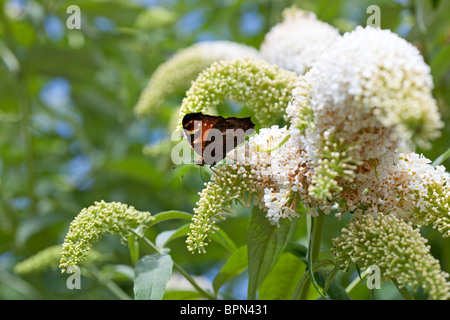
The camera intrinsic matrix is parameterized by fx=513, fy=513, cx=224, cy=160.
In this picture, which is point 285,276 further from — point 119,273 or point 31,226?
point 31,226

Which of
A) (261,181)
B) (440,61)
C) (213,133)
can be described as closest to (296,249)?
(261,181)

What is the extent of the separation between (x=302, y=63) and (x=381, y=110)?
0.89 m

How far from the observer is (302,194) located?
1208 millimetres

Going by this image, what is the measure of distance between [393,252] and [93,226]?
2.35 feet

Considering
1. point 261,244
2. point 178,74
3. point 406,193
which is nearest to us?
point 406,193

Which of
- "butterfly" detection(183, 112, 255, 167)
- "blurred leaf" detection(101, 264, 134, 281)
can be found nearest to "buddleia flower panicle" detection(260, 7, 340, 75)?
"butterfly" detection(183, 112, 255, 167)

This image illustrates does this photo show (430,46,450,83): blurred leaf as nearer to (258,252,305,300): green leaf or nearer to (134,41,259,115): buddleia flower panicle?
(134,41,259,115): buddleia flower panicle

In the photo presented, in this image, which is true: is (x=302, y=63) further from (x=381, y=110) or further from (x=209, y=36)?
(x=209, y=36)

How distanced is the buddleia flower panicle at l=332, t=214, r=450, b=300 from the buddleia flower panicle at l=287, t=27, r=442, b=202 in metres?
0.14

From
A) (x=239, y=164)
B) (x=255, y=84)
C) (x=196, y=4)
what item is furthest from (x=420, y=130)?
(x=196, y=4)

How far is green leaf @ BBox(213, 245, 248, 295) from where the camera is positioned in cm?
152

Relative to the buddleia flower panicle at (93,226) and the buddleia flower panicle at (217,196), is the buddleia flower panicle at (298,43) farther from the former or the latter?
the buddleia flower panicle at (93,226)

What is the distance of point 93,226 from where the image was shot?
1.29 meters

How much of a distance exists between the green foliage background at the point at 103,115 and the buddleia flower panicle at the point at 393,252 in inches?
34.4
